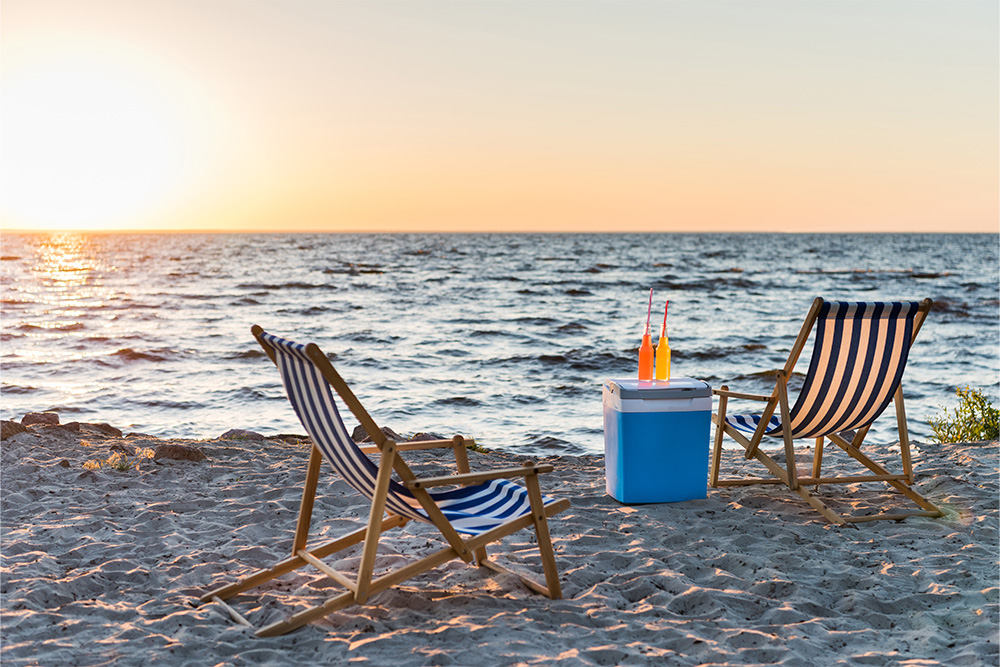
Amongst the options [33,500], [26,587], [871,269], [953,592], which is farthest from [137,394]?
[871,269]

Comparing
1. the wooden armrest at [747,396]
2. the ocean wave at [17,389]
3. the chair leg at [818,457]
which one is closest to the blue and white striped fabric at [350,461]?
the wooden armrest at [747,396]

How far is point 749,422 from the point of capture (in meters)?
5.03

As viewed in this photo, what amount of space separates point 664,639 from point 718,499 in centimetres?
198

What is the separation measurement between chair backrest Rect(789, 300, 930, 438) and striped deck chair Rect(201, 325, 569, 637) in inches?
76.7

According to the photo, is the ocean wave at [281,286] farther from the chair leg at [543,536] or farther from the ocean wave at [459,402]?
the chair leg at [543,536]

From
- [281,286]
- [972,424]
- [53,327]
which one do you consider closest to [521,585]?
[972,424]

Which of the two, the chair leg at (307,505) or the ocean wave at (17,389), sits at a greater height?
the chair leg at (307,505)

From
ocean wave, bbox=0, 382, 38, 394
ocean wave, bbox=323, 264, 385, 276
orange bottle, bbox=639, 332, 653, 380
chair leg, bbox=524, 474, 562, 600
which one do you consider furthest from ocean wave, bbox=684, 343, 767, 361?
ocean wave, bbox=323, 264, 385, 276

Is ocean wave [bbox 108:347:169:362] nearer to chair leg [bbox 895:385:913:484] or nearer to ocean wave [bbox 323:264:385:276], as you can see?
chair leg [bbox 895:385:913:484]

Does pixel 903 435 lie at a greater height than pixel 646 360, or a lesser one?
lesser

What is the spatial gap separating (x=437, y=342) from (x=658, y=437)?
35.6 ft

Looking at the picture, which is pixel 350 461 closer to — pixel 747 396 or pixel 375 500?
pixel 375 500

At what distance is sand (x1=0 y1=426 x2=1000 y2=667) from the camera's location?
2.76m

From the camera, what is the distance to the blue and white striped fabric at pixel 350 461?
2.89m
